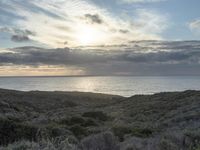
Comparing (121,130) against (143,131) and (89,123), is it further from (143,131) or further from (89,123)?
(89,123)

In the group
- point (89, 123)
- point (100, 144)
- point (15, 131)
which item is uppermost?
point (100, 144)

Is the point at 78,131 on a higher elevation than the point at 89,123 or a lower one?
higher

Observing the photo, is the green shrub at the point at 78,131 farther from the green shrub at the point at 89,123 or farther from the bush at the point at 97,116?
the bush at the point at 97,116

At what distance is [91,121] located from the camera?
22.2 meters

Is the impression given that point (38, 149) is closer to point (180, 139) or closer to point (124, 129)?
point (180, 139)

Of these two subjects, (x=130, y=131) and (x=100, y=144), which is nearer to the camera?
(x=100, y=144)

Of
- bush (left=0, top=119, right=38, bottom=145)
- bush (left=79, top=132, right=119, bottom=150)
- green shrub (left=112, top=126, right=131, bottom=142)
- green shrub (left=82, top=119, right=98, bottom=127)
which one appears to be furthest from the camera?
green shrub (left=82, top=119, right=98, bottom=127)

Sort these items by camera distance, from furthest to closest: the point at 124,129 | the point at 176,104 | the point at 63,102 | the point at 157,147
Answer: the point at 63,102, the point at 176,104, the point at 124,129, the point at 157,147

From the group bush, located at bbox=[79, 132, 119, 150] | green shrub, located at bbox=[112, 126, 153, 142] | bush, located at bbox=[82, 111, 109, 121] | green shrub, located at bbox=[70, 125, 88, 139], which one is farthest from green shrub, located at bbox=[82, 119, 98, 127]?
bush, located at bbox=[79, 132, 119, 150]

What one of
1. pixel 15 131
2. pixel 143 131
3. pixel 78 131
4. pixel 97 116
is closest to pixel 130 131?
pixel 143 131

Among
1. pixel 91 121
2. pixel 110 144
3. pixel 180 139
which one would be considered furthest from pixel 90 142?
pixel 91 121

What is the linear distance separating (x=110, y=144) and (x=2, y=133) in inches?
256

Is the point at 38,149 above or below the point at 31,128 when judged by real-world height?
above

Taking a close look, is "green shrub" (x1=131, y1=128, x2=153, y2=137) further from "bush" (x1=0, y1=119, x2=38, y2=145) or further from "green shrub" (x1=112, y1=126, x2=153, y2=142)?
"bush" (x1=0, y1=119, x2=38, y2=145)
